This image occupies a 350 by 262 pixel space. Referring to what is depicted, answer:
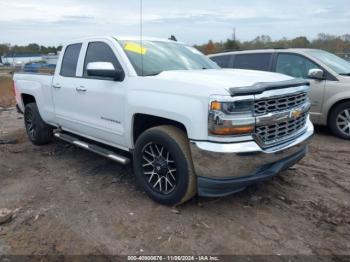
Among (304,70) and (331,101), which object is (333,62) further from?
(331,101)

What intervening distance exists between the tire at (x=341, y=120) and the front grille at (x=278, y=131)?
10.2ft

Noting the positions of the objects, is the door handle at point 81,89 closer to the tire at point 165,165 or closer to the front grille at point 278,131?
the tire at point 165,165

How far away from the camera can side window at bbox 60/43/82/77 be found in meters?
5.36

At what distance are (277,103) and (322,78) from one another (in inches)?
151

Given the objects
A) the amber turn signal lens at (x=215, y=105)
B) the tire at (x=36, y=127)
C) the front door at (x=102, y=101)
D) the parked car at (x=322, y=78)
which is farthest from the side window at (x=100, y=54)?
the parked car at (x=322, y=78)

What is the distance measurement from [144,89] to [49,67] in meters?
2.93

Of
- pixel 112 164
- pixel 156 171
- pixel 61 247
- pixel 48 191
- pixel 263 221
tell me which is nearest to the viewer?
pixel 61 247

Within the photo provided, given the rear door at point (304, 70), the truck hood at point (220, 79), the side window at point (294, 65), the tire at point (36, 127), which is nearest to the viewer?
the truck hood at point (220, 79)

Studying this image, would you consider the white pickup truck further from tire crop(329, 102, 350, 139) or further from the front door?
tire crop(329, 102, 350, 139)

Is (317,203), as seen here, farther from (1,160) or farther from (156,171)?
(1,160)

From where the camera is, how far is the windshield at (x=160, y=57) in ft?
14.3

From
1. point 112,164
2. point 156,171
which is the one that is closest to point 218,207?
point 156,171

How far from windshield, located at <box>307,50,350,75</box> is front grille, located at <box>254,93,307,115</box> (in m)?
3.54

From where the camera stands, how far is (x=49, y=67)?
245 inches
